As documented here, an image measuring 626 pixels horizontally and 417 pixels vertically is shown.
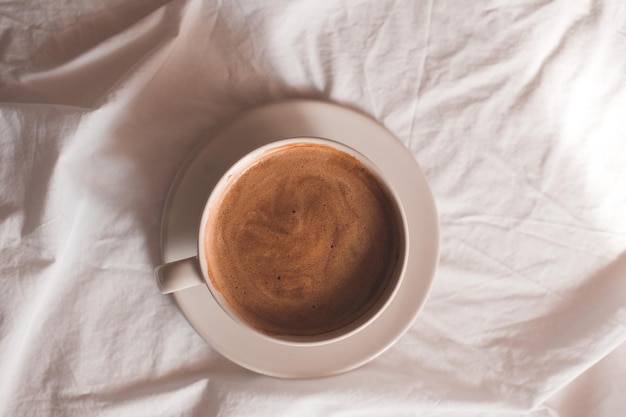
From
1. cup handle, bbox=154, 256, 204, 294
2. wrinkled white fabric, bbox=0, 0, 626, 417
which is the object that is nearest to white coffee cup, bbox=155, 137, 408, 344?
cup handle, bbox=154, 256, 204, 294

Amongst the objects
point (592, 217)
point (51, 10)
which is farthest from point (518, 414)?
point (51, 10)

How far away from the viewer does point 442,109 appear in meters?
1.05

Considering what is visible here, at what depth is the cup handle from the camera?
863mm

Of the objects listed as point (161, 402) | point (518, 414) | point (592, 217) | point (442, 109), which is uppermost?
point (442, 109)

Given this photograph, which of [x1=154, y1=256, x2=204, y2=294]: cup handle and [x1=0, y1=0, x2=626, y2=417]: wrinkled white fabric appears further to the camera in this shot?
[x1=0, y1=0, x2=626, y2=417]: wrinkled white fabric

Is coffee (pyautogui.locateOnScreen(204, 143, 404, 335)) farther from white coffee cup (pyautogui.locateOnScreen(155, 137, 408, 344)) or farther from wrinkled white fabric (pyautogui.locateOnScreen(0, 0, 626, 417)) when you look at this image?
wrinkled white fabric (pyautogui.locateOnScreen(0, 0, 626, 417))

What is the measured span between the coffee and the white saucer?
60mm

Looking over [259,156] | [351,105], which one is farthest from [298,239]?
[351,105]

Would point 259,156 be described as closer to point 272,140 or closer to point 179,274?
point 272,140

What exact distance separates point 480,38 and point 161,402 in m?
0.90

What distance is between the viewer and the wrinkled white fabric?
40.0 inches

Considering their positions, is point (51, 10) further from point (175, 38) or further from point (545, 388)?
point (545, 388)

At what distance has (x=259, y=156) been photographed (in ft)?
2.98

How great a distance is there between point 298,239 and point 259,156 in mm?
152
